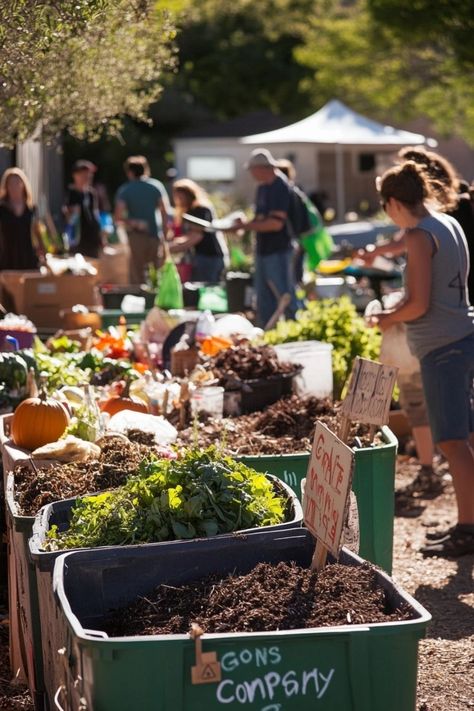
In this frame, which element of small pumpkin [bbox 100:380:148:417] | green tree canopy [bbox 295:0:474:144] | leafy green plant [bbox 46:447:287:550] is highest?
green tree canopy [bbox 295:0:474:144]

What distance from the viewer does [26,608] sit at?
160 inches

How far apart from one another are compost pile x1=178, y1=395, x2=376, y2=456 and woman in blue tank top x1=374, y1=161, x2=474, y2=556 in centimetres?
53

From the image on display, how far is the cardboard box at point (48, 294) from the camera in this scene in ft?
33.2

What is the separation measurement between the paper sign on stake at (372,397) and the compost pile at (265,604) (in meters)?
1.61

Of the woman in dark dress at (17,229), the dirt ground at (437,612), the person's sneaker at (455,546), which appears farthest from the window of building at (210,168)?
the person's sneaker at (455,546)

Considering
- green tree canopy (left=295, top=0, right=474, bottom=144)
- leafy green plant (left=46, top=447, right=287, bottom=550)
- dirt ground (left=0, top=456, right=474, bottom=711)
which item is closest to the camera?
leafy green plant (left=46, top=447, right=287, bottom=550)

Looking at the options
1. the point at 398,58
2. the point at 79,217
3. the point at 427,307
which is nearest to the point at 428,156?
the point at 427,307

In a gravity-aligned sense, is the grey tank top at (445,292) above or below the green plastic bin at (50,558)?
above

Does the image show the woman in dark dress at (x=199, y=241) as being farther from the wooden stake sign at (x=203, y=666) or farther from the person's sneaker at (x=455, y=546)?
the wooden stake sign at (x=203, y=666)

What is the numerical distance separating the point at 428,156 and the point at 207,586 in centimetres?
391

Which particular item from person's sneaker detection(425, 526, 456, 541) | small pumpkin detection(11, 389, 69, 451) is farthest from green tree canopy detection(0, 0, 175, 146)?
person's sneaker detection(425, 526, 456, 541)

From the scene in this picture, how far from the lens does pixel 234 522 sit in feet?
12.0

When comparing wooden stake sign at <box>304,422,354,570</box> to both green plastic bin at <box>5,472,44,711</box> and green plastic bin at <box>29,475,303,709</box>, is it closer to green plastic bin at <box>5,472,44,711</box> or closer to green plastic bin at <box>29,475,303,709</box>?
green plastic bin at <box>29,475,303,709</box>

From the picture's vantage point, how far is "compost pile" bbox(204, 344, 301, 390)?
609cm
